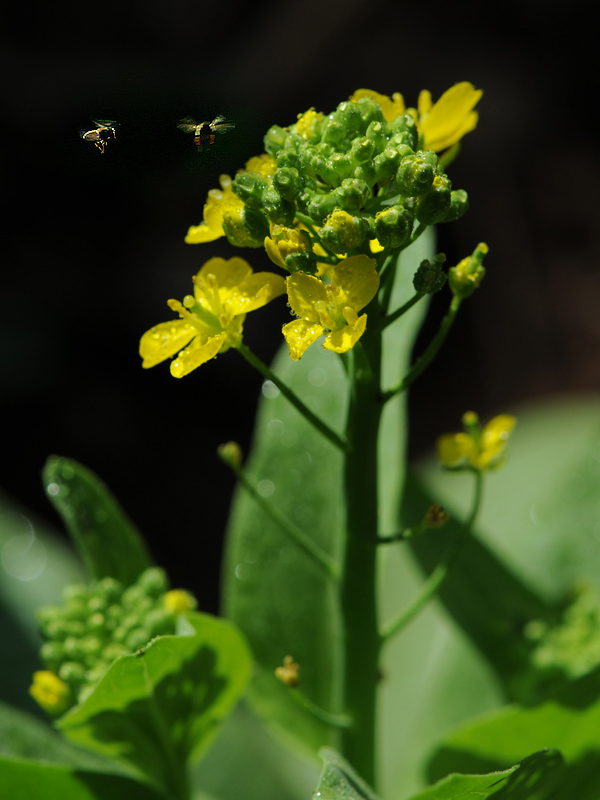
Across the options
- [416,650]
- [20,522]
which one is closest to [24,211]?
[20,522]

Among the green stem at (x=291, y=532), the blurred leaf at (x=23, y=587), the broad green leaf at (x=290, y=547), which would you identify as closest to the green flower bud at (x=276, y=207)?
the green stem at (x=291, y=532)

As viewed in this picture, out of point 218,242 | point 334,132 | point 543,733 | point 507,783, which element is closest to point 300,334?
point 334,132

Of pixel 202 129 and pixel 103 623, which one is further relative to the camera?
pixel 103 623

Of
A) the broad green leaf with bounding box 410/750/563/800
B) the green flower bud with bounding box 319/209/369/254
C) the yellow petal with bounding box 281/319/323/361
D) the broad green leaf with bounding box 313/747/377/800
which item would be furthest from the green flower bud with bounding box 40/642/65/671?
the green flower bud with bounding box 319/209/369/254

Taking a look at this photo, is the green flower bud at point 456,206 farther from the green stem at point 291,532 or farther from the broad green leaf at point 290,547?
the broad green leaf at point 290,547

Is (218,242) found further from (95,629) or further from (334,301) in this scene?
(334,301)

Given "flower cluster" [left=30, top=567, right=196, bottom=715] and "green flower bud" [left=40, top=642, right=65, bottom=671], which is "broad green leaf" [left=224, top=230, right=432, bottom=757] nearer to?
"flower cluster" [left=30, top=567, right=196, bottom=715]
